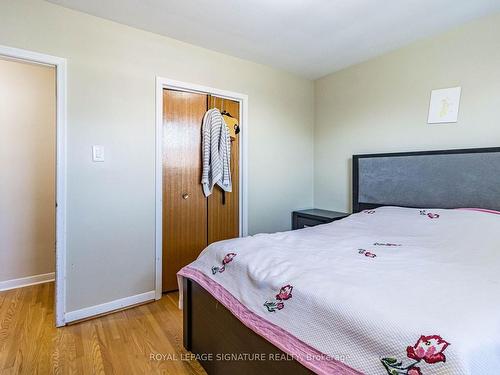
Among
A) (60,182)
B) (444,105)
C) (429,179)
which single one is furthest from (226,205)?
(444,105)

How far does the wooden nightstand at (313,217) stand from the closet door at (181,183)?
3.75 ft

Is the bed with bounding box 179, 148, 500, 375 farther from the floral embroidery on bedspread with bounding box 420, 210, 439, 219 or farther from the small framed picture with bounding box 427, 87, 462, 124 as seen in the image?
the small framed picture with bounding box 427, 87, 462, 124

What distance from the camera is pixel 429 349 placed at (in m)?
0.68

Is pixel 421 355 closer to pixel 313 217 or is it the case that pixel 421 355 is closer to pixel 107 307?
pixel 107 307

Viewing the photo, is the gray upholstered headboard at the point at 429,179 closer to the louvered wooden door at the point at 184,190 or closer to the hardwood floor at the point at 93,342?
the louvered wooden door at the point at 184,190

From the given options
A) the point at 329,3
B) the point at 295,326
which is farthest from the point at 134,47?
the point at 295,326

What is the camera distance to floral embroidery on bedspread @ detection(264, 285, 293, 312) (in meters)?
1.04

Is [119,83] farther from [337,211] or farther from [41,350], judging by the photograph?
[337,211]

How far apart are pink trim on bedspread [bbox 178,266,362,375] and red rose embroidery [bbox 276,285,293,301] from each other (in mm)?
99

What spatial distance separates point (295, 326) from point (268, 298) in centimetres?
17

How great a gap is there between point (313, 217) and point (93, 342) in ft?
7.27

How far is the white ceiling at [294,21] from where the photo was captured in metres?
1.92

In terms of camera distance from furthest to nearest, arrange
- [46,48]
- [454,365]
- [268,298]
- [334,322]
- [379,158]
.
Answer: [379,158] → [46,48] → [268,298] → [334,322] → [454,365]

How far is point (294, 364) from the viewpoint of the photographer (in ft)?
3.02
